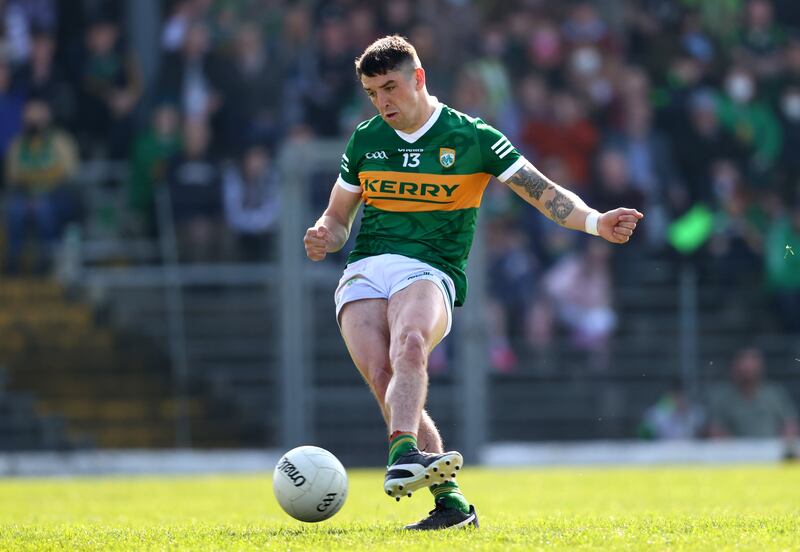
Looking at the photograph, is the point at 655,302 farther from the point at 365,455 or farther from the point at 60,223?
the point at 60,223

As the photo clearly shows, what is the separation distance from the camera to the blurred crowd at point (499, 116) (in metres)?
16.7

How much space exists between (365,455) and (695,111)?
257 inches

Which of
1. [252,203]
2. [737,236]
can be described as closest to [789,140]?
[737,236]

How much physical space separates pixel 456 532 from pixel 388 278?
1.35 m

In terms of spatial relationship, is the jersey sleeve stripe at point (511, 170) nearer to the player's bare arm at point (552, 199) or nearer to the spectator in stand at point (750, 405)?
the player's bare arm at point (552, 199)

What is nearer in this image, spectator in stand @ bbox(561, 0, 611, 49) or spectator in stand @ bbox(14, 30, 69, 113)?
spectator in stand @ bbox(14, 30, 69, 113)

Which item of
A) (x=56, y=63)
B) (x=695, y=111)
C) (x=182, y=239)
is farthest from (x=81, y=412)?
(x=695, y=111)

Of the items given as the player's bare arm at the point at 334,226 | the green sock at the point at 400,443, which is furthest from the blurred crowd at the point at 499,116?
the green sock at the point at 400,443

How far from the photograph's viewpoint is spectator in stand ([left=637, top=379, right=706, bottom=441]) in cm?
1590

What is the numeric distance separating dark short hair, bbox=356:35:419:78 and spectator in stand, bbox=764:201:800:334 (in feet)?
32.7

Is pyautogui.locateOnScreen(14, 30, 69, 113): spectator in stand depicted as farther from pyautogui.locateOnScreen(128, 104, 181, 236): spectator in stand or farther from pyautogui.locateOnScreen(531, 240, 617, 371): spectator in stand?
pyautogui.locateOnScreen(531, 240, 617, 371): spectator in stand

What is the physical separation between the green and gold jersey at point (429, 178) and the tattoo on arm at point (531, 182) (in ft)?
0.12

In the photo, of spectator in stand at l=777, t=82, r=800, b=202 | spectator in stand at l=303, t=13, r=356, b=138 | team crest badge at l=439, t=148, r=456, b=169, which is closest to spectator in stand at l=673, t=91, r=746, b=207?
spectator in stand at l=777, t=82, r=800, b=202

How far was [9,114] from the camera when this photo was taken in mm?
18797
